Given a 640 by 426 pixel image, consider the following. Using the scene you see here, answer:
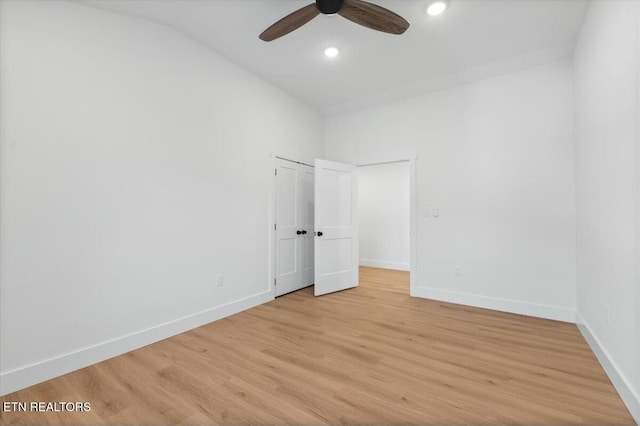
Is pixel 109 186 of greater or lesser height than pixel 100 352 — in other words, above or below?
above

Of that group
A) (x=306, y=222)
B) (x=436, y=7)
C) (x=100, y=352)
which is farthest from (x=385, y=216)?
(x=100, y=352)

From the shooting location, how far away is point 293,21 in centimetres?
221

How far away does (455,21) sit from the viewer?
260 centimetres

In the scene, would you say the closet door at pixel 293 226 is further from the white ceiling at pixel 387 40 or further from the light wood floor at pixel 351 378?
the white ceiling at pixel 387 40

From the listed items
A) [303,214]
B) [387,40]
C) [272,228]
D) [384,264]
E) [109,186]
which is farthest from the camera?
[384,264]

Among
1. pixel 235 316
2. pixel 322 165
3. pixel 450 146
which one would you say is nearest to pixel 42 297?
pixel 235 316

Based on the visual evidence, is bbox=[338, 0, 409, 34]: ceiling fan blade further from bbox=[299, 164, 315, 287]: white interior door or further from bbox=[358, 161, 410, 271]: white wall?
bbox=[358, 161, 410, 271]: white wall

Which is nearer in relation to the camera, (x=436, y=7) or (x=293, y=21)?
(x=293, y=21)

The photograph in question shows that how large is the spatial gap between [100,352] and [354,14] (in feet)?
10.8

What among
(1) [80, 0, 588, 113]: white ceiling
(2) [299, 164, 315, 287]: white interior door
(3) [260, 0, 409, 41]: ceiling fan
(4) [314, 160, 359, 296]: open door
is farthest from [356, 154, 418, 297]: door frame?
(3) [260, 0, 409, 41]: ceiling fan

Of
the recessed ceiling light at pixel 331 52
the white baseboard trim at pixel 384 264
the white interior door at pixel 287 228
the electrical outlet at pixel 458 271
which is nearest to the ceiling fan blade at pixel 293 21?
the recessed ceiling light at pixel 331 52

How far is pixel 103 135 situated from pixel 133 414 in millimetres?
2048

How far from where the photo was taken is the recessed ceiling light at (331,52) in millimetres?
3080

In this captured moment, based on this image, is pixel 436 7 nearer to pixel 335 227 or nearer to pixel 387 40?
pixel 387 40
